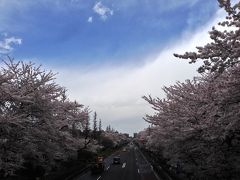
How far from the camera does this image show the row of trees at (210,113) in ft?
32.2

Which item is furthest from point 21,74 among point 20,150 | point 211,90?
point 211,90

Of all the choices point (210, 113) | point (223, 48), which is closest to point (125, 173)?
point (210, 113)

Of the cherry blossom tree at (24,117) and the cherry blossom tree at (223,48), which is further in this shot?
the cherry blossom tree at (24,117)

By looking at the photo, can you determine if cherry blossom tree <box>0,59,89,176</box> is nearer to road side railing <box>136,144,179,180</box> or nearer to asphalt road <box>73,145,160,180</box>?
road side railing <box>136,144,179,180</box>

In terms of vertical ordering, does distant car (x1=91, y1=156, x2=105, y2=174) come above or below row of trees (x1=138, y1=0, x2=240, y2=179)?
above

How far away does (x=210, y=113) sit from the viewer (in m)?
15.2

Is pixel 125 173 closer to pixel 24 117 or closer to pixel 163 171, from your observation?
pixel 163 171

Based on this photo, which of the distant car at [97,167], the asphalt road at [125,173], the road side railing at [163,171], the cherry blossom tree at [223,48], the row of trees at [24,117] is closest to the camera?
the cherry blossom tree at [223,48]

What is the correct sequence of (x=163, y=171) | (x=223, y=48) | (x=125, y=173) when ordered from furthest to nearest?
(x=125, y=173)
(x=163, y=171)
(x=223, y=48)

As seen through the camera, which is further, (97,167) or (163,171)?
(97,167)

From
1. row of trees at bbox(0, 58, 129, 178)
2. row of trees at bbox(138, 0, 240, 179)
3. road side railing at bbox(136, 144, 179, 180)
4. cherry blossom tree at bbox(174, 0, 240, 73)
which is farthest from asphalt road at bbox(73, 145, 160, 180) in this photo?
cherry blossom tree at bbox(174, 0, 240, 73)

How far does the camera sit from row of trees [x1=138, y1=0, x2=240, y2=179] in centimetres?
980

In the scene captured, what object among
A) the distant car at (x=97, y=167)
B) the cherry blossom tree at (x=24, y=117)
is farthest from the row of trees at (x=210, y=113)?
the distant car at (x=97, y=167)

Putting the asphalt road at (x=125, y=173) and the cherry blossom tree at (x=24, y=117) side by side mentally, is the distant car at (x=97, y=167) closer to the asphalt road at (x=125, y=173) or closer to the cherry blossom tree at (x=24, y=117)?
the asphalt road at (x=125, y=173)
